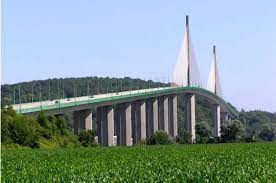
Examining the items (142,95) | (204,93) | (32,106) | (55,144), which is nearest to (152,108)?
(142,95)

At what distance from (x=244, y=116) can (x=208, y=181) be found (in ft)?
602

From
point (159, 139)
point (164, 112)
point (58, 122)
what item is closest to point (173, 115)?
point (164, 112)

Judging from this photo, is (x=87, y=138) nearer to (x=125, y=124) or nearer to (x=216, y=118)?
(x=125, y=124)

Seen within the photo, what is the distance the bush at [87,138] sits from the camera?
89.1m

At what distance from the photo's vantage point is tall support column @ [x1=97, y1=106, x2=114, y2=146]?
102 metres

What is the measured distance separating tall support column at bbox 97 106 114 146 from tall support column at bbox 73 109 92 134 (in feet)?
11.6

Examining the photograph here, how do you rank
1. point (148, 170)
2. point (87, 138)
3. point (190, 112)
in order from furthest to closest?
point (190, 112) < point (87, 138) < point (148, 170)

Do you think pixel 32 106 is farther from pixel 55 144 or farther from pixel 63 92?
pixel 63 92

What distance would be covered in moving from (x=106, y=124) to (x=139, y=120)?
7287 millimetres

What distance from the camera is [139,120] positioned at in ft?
354

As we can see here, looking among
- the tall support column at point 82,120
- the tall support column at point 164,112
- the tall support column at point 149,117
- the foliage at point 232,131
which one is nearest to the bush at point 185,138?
the tall support column at point 164,112

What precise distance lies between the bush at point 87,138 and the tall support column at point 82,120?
624 centimetres

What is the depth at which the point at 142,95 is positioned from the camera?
10469 centimetres

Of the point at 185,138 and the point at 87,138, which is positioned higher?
the point at 87,138
